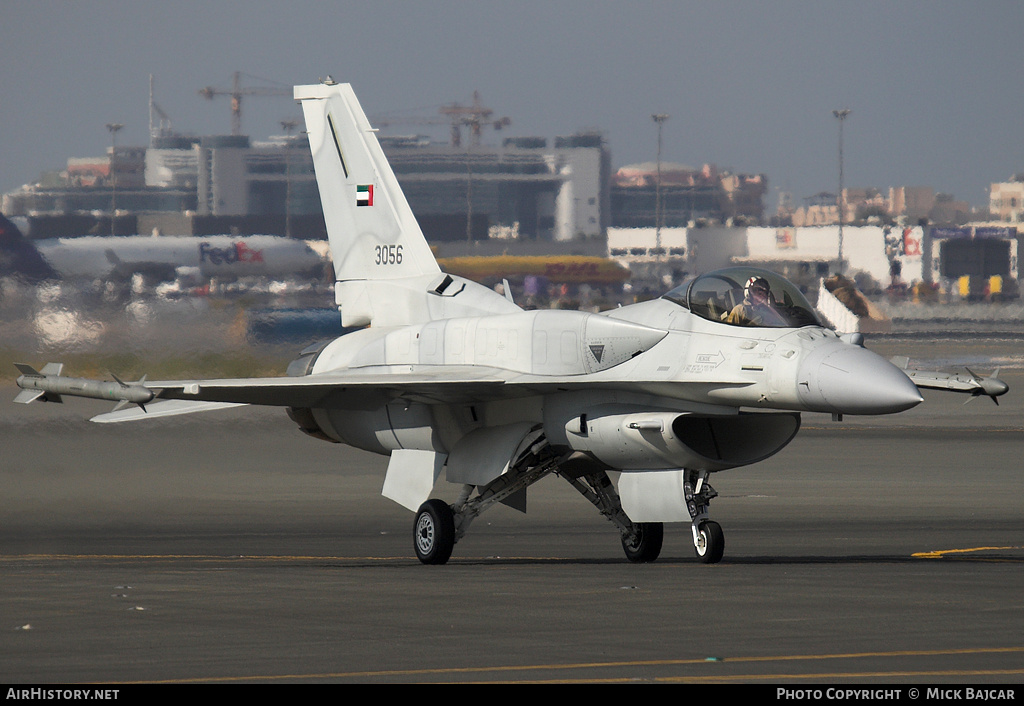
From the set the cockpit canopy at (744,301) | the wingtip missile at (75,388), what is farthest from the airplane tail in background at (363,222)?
the cockpit canopy at (744,301)

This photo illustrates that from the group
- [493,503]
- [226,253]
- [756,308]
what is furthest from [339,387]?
[226,253]

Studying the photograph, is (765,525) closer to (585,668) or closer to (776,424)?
A: (776,424)

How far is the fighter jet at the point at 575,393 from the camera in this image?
50.7 ft

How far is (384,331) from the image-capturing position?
20.0 metres

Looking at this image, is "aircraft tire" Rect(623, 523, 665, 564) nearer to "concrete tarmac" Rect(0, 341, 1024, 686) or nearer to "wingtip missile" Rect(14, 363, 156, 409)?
"concrete tarmac" Rect(0, 341, 1024, 686)

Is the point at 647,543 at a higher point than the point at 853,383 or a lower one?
lower

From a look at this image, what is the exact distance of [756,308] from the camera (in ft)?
51.8

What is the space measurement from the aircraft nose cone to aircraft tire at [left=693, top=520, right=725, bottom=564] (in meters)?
1.90

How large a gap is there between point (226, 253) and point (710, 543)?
7638 centimetres

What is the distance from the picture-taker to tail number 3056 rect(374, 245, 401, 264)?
21.0m

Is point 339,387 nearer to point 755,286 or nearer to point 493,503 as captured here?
point 493,503
